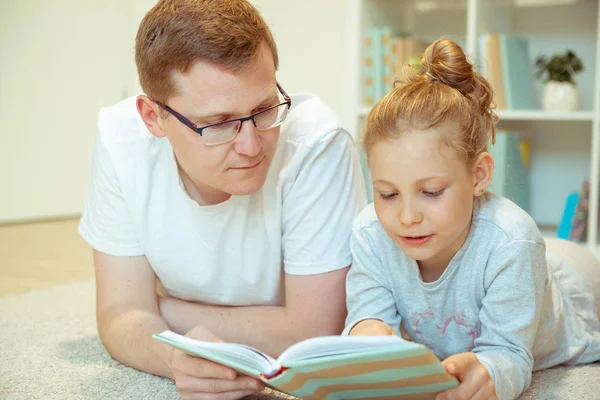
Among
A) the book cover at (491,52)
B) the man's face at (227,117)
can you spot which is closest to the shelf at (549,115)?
the book cover at (491,52)

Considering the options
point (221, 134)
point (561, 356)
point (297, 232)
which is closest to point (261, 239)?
point (297, 232)

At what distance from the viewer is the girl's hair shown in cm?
121

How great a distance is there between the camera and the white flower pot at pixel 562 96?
9.58 ft

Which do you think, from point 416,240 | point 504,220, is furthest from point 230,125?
point 504,220

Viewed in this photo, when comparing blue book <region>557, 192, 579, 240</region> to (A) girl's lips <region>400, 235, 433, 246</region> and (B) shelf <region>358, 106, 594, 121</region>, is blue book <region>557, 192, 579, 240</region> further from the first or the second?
(A) girl's lips <region>400, 235, 433, 246</region>

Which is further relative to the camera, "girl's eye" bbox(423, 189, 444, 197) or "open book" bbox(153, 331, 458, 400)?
"girl's eye" bbox(423, 189, 444, 197)

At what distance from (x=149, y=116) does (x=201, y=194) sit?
188 mm

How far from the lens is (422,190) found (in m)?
1.21

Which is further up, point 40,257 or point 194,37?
point 194,37

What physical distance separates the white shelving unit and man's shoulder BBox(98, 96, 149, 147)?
1588mm

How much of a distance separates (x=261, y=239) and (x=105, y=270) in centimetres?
33

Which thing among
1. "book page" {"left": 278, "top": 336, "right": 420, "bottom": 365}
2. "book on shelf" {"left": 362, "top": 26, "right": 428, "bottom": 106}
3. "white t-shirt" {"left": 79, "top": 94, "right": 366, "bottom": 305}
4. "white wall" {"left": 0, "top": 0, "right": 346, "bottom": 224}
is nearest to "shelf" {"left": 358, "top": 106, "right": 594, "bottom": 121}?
"book on shelf" {"left": 362, "top": 26, "right": 428, "bottom": 106}

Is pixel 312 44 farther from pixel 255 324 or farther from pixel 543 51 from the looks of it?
pixel 255 324

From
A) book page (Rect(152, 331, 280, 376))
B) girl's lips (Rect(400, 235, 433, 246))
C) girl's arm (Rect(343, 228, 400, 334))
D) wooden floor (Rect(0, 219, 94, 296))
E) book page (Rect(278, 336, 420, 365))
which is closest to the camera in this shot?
book page (Rect(278, 336, 420, 365))
